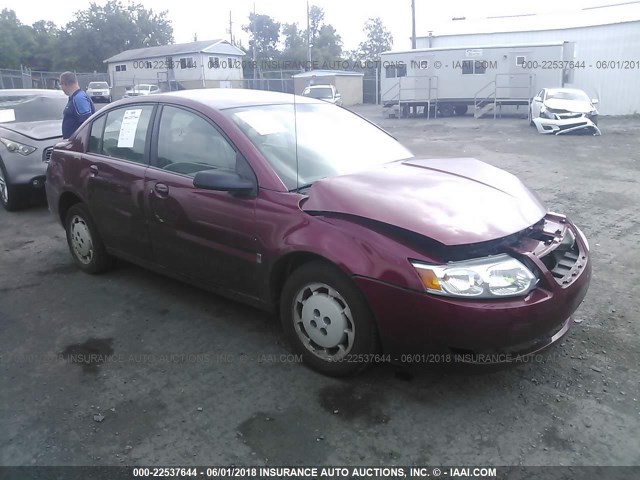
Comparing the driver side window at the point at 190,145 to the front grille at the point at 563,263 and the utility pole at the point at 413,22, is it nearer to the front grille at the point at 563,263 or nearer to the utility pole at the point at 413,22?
the front grille at the point at 563,263

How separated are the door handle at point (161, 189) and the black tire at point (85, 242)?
105 cm

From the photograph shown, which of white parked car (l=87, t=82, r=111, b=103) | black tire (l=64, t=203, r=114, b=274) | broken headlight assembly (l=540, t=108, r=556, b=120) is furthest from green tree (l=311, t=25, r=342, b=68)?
black tire (l=64, t=203, r=114, b=274)

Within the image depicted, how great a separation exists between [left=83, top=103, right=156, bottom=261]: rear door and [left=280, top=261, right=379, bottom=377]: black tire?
1.50m

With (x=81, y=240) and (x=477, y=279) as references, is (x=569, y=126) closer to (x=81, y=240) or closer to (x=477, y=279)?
(x=81, y=240)

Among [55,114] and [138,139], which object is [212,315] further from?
[55,114]

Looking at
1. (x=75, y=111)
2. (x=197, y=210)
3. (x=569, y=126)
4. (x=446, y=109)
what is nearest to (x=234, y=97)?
(x=197, y=210)

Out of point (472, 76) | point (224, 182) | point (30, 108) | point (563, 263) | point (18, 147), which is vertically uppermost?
point (472, 76)

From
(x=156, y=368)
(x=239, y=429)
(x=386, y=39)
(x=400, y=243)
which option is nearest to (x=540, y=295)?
(x=400, y=243)

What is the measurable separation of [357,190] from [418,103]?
23928 mm

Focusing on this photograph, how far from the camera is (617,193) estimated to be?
7.99 meters

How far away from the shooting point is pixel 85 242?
4.81 meters

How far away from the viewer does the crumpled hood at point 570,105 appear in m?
16.5

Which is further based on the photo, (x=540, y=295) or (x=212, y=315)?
(x=212, y=315)

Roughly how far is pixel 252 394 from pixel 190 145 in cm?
181
